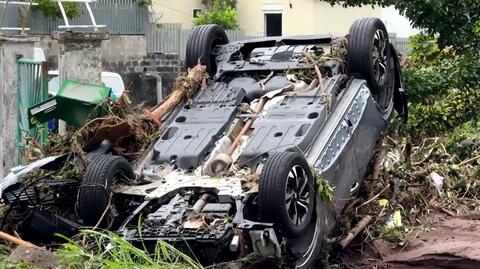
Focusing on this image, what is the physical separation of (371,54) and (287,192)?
2.14 metres

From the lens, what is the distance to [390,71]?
27.3 ft

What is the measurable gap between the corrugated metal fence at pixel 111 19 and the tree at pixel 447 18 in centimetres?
958

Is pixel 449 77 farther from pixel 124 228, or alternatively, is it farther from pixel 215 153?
pixel 124 228

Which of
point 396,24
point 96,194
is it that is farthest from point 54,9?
point 396,24

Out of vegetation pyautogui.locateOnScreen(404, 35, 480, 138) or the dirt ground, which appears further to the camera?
vegetation pyautogui.locateOnScreen(404, 35, 480, 138)

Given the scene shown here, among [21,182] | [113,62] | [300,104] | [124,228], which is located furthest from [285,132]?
[113,62]

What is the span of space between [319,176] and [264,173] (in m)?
0.74

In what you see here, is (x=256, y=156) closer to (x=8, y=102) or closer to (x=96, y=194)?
(x=96, y=194)

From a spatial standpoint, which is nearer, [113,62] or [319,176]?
[319,176]

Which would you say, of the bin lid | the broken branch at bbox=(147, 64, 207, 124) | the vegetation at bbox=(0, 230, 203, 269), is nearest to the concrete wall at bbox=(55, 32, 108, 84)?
the bin lid

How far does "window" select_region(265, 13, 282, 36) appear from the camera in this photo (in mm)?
Result: 30188

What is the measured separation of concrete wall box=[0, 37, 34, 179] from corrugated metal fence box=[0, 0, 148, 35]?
8.54 m

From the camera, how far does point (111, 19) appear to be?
65.3 feet

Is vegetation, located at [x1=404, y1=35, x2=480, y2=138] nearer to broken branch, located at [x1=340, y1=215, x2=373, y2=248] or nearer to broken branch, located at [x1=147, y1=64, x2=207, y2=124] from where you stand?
broken branch, located at [x1=147, y1=64, x2=207, y2=124]
